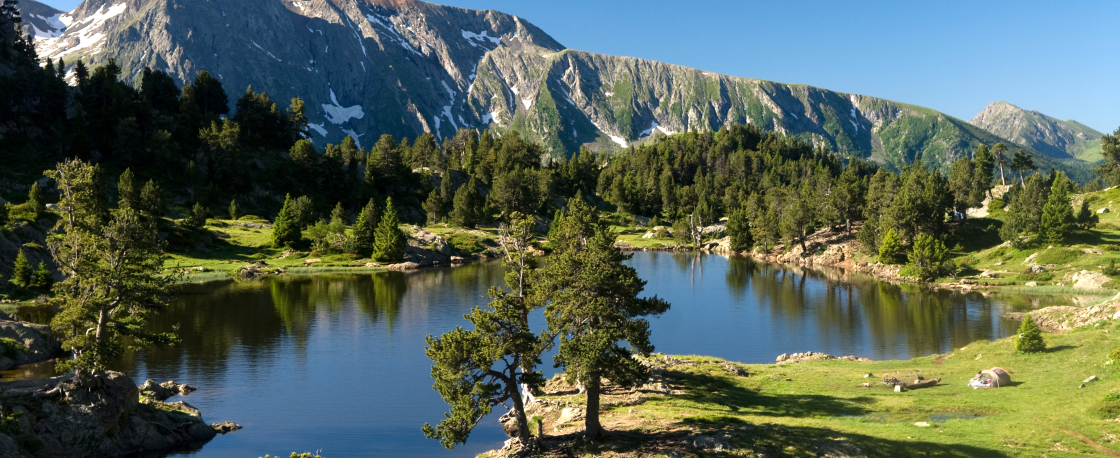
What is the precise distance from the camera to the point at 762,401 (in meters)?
43.2

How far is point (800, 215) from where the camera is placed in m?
148

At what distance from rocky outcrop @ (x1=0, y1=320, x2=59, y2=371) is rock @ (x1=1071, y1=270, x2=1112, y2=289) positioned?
12413 centimetres

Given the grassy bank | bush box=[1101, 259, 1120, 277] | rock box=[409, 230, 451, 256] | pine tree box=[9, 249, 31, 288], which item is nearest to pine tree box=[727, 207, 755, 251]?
rock box=[409, 230, 451, 256]

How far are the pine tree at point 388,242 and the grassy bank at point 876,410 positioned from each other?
89.6 meters

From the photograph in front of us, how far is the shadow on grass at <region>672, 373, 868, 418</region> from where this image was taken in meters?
39.9

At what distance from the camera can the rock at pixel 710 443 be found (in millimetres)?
32406

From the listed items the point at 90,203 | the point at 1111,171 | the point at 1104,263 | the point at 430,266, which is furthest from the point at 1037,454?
the point at 1111,171

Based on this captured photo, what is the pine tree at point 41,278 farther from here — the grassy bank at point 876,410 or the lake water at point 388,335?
the grassy bank at point 876,410

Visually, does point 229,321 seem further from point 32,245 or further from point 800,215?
point 800,215

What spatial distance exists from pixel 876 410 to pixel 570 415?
61.3ft

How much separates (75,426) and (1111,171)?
202285mm

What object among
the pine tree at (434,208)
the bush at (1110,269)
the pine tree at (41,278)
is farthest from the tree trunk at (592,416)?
Result: the pine tree at (434,208)

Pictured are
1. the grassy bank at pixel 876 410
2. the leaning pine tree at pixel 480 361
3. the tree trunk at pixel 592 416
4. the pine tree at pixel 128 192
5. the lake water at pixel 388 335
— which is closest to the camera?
the grassy bank at pixel 876 410

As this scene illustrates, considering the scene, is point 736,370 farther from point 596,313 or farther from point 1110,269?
point 1110,269
